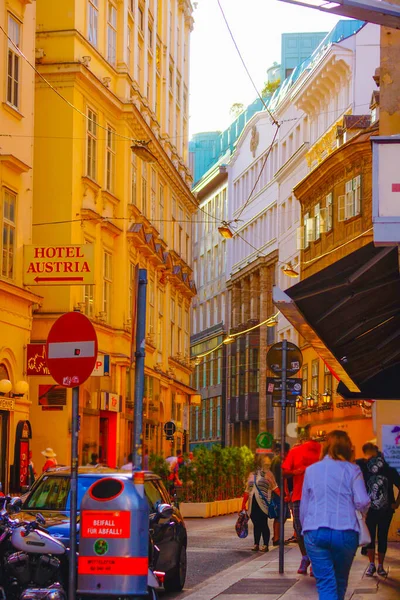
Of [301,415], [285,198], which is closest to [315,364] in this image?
[301,415]

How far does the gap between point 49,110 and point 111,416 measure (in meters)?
9.63

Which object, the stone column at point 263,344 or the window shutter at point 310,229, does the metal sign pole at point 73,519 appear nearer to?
the window shutter at point 310,229

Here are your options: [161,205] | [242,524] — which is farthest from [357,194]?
[242,524]

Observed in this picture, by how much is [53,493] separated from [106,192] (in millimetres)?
24103

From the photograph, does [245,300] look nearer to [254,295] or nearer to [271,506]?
[254,295]

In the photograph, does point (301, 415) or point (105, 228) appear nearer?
point (105, 228)

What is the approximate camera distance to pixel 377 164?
9.95 meters

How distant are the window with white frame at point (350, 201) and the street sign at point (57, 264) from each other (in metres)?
21.8

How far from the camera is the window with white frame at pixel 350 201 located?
4847 cm

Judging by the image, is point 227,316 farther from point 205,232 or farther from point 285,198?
point 285,198

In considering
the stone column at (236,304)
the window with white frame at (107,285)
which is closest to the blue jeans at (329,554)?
the window with white frame at (107,285)

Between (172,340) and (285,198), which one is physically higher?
(285,198)

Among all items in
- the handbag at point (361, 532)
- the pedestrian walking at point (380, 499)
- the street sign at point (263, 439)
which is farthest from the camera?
the street sign at point (263, 439)

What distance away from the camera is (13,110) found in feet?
93.8
